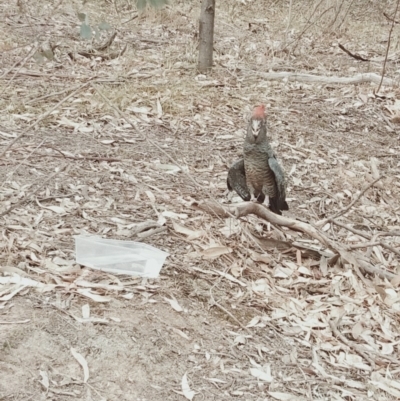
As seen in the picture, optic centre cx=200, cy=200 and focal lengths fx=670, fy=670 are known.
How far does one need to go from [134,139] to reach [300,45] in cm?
383

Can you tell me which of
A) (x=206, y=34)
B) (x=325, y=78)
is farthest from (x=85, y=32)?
(x=325, y=78)

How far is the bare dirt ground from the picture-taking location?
8.49 ft

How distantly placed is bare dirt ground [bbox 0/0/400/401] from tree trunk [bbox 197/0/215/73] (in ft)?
0.73

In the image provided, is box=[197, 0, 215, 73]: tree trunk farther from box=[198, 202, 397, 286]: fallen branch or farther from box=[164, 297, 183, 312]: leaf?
box=[164, 297, 183, 312]: leaf

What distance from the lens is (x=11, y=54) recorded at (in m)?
6.55

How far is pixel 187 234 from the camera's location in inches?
139

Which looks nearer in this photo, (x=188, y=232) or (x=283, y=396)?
(x=283, y=396)

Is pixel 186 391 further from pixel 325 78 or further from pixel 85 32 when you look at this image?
pixel 325 78

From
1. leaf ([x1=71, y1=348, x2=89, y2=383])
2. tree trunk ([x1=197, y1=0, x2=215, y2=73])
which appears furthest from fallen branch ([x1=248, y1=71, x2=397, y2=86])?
leaf ([x1=71, y1=348, x2=89, y2=383])

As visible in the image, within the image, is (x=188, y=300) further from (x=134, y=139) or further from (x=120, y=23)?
(x=120, y=23)

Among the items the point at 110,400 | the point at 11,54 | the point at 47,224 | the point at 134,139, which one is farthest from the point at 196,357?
the point at 11,54

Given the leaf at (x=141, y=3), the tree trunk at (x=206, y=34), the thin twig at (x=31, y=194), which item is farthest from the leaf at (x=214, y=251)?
the tree trunk at (x=206, y=34)

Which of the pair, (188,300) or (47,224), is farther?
(47,224)

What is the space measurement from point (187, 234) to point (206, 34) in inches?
137
